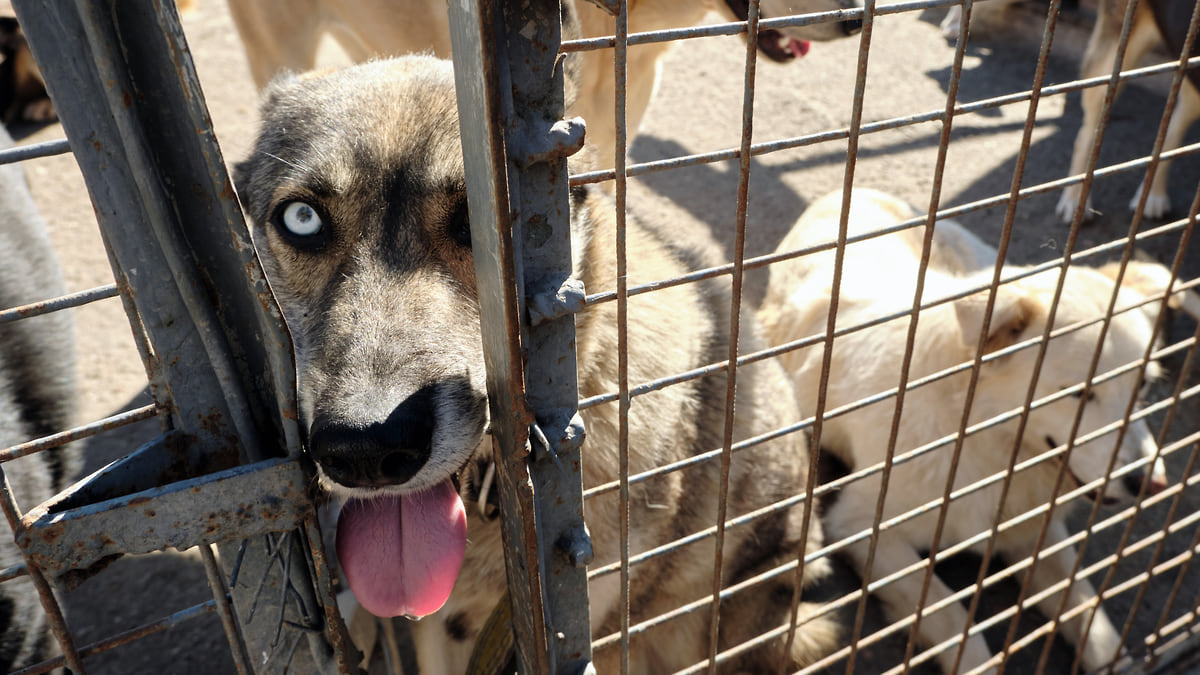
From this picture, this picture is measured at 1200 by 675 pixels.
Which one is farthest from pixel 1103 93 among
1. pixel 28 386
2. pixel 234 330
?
pixel 28 386

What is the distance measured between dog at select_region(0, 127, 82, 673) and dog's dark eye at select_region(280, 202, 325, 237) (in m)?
0.54

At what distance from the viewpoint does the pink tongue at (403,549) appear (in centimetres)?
133

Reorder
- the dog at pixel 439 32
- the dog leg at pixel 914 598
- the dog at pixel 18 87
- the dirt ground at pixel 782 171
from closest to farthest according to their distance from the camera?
1. the dog leg at pixel 914 598
2. the dirt ground at pixel 782 171
3. the dog at pixel 439 32
4. the dog at pixel 18 87

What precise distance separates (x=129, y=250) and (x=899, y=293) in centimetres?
254

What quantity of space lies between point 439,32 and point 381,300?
2.02 meters

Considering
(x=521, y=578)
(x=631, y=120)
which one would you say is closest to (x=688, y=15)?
(x=631, y=120)

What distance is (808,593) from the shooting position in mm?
2654

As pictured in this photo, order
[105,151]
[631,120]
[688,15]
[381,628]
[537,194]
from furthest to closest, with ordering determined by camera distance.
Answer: [631,120], [688,15], [381,628], [537,194], [105,151]

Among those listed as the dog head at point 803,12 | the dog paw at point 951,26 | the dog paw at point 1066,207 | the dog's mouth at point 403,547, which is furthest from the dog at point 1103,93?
the dog's mouth at point 403,547

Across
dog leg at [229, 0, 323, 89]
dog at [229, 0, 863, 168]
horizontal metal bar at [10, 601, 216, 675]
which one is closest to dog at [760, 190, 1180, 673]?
dog at [229, 0, 863, 168]

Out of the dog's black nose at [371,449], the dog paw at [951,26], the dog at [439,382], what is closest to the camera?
the dog's black nose at [371,449]

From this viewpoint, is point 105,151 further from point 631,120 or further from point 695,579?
point 631,120

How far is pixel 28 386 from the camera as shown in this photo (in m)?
2.00

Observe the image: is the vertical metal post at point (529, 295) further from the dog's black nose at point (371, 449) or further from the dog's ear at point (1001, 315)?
the dog's ear at point (1001, 315)
